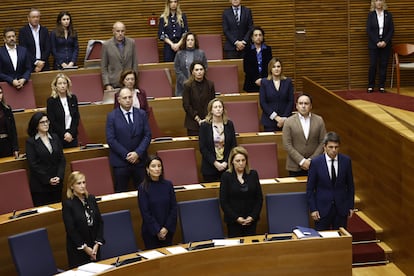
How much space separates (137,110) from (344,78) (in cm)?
214

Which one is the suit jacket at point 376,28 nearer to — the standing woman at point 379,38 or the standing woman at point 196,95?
the standing woman at point 379,38

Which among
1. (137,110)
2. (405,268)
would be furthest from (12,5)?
(405,268)

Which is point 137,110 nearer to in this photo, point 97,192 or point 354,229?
point 97,192

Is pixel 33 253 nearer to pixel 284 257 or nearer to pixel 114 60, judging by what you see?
pixel 284 257

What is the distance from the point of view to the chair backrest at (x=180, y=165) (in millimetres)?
3619

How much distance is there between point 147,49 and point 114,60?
0.58 m

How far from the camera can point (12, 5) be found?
4.89 meters

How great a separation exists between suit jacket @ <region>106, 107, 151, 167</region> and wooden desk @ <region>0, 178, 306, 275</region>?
22 centimetres

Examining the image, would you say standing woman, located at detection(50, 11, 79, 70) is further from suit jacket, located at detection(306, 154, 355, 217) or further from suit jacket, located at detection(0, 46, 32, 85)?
suit jacket, located at detection(306, 154, 355, 217)

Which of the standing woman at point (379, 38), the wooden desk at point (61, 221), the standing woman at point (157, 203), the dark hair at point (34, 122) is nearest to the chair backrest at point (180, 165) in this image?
the wooden desk at point (61, 221)

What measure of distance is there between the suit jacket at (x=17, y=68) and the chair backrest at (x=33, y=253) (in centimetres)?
143

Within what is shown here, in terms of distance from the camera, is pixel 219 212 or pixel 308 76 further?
pixel 308 76

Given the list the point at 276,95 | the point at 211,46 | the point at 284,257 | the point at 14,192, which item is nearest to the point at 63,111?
the point at 14,192

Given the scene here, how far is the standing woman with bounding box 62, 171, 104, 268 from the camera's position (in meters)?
2.98
